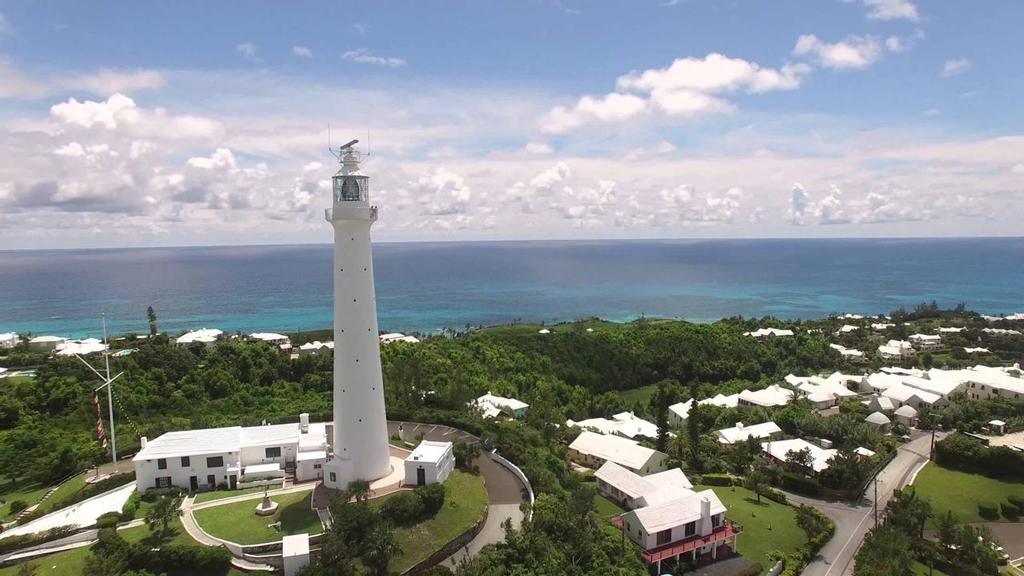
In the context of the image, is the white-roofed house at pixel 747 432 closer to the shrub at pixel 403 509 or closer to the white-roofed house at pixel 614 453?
the white-roofed house at pixel 614 453

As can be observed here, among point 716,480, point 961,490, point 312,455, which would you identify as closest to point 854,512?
point 716,480

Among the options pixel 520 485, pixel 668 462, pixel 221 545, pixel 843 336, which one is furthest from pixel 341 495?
pixel 843 336

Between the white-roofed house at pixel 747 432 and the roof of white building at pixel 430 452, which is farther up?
the roof of white building at pixel 430 452

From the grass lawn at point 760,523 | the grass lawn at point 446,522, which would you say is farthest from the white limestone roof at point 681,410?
the grass lawn at point 446,522

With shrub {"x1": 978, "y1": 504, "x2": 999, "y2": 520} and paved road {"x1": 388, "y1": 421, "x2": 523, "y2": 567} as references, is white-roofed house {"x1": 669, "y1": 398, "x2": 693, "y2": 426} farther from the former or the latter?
paved road {"x1": 388, "y1": 421, "x2": 523, "y2": 567}

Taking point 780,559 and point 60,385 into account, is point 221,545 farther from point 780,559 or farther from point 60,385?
point 60,385
